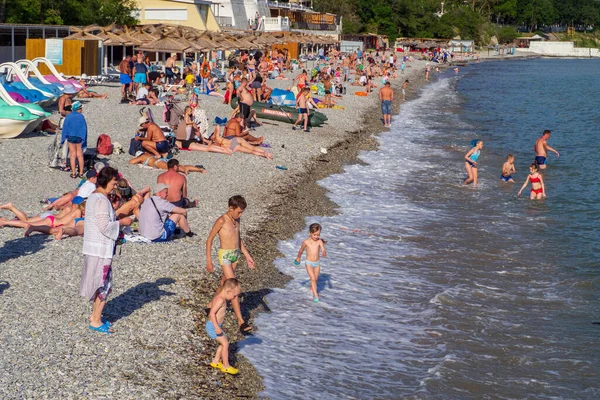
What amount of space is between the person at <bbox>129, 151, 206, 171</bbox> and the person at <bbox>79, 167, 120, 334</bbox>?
8318 mm

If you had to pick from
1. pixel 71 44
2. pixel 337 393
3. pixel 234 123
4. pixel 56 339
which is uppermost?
pixel 71 44

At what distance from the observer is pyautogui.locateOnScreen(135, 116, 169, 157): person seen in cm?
1656

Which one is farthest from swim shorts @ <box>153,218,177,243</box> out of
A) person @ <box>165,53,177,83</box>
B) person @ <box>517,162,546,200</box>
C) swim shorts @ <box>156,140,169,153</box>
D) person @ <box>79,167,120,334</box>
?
person @ <box>165,53,177,83</box>

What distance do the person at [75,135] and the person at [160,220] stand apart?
3262 millimetres

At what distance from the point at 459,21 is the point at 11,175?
11792 centimetres

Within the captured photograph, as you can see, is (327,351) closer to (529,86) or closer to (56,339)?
(56,339)

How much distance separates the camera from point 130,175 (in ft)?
50.4

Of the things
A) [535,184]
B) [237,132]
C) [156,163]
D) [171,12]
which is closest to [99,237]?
[156,163]

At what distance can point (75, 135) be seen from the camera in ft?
46.8

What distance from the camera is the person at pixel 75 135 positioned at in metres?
14.2

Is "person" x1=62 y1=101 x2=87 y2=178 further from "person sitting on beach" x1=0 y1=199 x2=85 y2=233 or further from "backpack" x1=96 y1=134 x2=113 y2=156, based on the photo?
"person sitting on beach" x1=0 y1=199 x2=85 y2=233

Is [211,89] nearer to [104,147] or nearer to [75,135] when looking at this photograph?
[104,147]

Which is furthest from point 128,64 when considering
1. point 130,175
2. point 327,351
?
point 327,351

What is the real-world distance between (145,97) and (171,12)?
26128 mm
